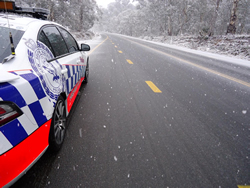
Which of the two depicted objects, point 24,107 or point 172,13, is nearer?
point 24,107

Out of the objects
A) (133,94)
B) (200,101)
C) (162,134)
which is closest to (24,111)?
(162,134)

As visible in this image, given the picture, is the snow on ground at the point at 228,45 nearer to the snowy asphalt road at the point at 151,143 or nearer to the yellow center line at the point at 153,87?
the yellow center line at the point at 153,87

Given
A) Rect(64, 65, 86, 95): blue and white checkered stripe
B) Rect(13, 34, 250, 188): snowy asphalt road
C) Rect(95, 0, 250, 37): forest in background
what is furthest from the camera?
Rect(95, 0, 250, 37): forest in background

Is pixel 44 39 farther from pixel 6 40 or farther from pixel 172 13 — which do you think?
pixel 172 13

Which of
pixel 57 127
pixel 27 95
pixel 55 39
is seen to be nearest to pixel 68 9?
pixel 55 39

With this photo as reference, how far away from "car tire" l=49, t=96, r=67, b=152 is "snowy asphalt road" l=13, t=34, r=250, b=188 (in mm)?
134

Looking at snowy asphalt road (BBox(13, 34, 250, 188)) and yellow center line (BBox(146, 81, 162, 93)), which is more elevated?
yellow center line (BBox(146, 81, 162, 93))

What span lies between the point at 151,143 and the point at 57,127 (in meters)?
1.28

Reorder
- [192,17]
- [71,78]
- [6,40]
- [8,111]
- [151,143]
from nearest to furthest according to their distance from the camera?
1. [8,111]
2. [6,40]
3. [151,143]
4. [71,78]
5. [192,17]

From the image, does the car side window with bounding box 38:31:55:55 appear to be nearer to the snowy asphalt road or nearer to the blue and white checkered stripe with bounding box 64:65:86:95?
the blue and white checkered stripe with bounding box 64:65:86:95

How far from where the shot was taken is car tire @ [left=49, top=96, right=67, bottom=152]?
6.42 ft

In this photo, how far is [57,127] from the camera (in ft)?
7.06

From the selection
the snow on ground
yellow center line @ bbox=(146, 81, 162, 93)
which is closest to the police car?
yellow center line @ bbox=(146, 81, 162, 93)

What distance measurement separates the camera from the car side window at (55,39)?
240 centimetres
